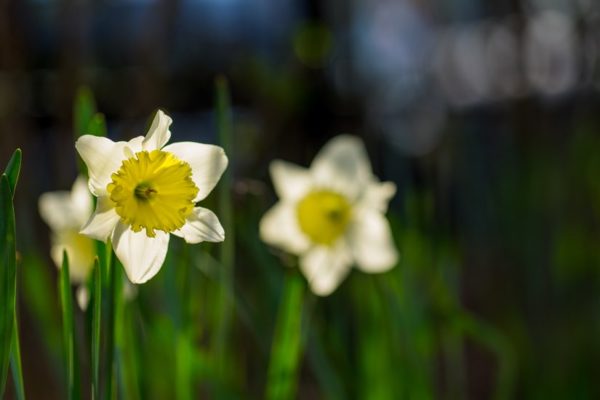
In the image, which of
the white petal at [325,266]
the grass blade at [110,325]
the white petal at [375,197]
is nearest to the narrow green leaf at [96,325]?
the grass blade at [110,325]

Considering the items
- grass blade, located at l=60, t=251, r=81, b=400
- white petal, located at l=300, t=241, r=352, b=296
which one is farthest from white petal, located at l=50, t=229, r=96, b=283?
grass blade, located at l=60, t=251, r=81, b=400

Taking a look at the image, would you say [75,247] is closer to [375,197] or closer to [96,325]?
[375,197]

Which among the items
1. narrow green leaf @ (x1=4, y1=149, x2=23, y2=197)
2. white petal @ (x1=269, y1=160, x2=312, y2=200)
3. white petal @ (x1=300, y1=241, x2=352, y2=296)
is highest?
narrow green leaf @ (x1=4, y1=149, x2=23, y2=197)

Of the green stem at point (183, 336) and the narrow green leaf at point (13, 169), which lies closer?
the narrow green leaf at point (13, 169)

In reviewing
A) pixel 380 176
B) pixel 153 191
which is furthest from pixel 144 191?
pixel 380 176

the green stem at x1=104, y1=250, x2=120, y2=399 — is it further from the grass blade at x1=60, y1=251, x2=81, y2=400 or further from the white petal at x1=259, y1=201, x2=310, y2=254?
the white petal at x1=259, y1=201, x2=310, y2=254

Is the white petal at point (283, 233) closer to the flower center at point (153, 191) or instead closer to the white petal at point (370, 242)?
the white petal at point (370, 242)
